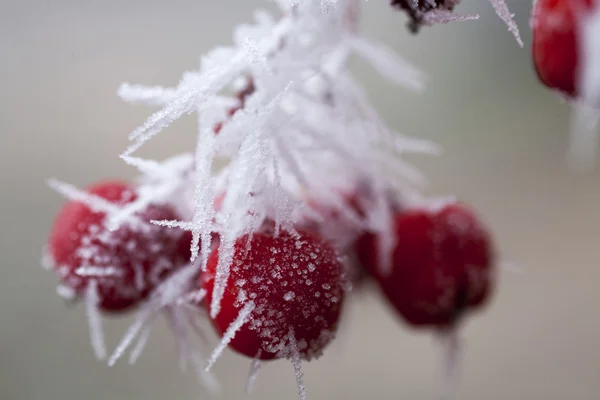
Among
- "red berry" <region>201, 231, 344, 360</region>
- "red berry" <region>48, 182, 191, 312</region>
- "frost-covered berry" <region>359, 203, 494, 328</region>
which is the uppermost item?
"red berry" <region>201, 231, 344, 360</region>

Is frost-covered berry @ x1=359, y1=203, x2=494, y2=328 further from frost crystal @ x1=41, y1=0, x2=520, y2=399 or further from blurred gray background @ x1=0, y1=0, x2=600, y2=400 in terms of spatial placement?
blurred gray background @ x1=0, y1=0, x2=600, y2=400

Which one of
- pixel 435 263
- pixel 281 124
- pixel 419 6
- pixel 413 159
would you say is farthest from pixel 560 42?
pixel 413 159

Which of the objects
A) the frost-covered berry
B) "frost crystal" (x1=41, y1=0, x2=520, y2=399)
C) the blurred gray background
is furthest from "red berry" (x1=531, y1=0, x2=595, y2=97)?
the blurred gray background

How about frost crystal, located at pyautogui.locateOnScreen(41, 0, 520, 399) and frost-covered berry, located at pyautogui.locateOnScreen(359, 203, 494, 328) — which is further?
frost-covered berry, located at pyautogui.locateOnScreen(359, 203, 494, 328)

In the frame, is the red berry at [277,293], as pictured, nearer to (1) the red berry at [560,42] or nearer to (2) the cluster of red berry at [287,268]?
(2) the cluster of red berry at [287,268]

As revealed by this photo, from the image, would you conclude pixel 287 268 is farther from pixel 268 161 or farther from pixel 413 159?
pixel 413 159
